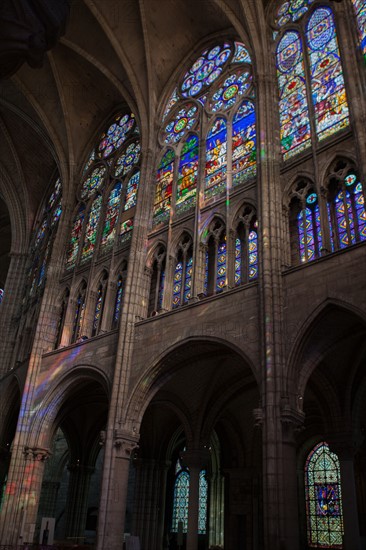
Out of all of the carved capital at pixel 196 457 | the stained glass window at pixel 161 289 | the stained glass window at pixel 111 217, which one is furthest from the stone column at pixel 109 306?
the carved capital at pixel 196 457

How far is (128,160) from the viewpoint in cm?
2131

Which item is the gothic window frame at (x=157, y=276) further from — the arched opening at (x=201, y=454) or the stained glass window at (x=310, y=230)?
the stained glass window at (x=310, y=230)

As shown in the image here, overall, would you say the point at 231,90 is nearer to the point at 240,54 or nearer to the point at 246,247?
the point at 240,54

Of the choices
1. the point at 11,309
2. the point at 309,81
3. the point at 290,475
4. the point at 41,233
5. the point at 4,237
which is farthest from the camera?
the point at 4,237

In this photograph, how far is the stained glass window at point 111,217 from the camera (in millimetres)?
19406

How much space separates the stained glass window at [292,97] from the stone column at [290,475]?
7.09m

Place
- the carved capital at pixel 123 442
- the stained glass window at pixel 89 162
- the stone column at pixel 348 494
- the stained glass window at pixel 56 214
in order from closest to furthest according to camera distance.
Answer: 1. the stone column at pixel 348 494
2. the carved capital at pixel 123 442
3. the stained glass window at pixel 89 162
4. the stained glass window at pixel 56 214

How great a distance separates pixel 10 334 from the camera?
75.6 ft

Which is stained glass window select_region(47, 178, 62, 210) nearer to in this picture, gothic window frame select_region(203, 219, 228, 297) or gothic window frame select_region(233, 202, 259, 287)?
gothic window frame select_region(203, 219, 228, 297)

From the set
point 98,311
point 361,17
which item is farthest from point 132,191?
point 361,17

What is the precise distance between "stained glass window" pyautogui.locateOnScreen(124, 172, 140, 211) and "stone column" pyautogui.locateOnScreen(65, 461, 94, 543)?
36.6 ft

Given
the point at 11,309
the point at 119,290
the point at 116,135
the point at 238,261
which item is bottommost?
the point at 238,261

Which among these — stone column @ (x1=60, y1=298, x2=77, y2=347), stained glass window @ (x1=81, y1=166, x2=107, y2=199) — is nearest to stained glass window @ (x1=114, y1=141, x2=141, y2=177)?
stained glass window @ (x1=81, y1=166, x2=107, y2=199)

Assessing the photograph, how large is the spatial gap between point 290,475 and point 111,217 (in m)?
12.7
